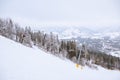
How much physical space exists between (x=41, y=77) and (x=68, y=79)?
69.3 inches

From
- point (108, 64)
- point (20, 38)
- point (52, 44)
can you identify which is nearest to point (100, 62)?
point (108, 64)

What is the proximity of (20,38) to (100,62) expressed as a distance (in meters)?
31.9

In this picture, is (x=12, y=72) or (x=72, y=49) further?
(x=72, y=49)

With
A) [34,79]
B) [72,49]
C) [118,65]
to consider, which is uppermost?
[34,79]

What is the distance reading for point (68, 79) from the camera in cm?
995

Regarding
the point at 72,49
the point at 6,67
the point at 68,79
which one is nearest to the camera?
the point at 6,67

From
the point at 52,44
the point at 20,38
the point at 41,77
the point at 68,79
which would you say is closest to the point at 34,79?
the point at 41,77

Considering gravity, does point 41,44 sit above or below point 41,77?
below

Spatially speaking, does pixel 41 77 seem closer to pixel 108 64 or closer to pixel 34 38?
pixel 34 38

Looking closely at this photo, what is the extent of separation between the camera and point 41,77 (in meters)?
9.09

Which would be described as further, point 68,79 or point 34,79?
point 68,79

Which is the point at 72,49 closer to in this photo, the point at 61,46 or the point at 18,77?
the point at 61,46

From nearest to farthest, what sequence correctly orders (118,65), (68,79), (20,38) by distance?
(68,79) → (20,38) → (118,65)

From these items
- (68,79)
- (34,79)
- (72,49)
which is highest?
(34,79)
